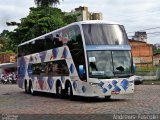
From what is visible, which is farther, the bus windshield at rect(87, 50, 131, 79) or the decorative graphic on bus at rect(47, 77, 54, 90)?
the decorative graphic on bus at rect(47, 77, 54, 90)

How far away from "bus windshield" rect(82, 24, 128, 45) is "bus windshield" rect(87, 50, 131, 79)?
57cm

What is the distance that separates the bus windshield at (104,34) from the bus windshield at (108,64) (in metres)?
0.57

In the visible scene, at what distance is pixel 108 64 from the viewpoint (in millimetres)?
21172

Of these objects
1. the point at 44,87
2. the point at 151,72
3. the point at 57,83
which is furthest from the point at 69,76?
the point at 151,72

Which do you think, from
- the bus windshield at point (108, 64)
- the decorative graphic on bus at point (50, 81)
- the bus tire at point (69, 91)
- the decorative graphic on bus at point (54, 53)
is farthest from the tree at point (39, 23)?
the bus windshield at point (108, 64)

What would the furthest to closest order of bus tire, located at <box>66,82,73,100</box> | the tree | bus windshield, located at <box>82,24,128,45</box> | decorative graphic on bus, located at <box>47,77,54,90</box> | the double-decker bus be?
the tree
decorative graphic on bus, located at <box>47,77,54,90</box>
bus tire, located at <box>66,82,73,100</box>
bus windshield, located at <box>82,24,128,45</box>
the double-decker bus

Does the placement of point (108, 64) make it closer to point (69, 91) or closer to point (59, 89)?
point (69, 91)

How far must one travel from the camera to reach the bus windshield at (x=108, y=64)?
20969 mm

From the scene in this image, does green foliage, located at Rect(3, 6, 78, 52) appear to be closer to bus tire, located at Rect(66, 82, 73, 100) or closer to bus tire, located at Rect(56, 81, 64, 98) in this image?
bus tire, located at Rect(56, 81, 64, 98)

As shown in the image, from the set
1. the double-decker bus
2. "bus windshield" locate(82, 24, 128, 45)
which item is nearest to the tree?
the double-decker bus

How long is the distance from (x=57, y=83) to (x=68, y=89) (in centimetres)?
184

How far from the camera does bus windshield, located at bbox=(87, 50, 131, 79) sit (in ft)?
68.8

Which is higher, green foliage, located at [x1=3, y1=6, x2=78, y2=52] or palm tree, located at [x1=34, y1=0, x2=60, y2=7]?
palm tree, located at [x1=34, y1=0, x2=60, y2=7]

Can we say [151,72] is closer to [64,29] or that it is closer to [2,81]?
[2,81]
